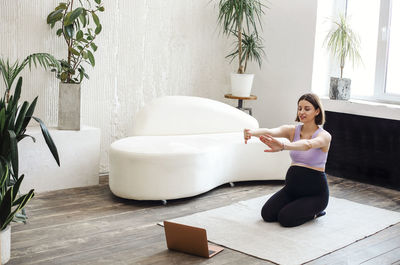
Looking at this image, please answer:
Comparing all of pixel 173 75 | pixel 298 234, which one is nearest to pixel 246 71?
pixel 173 75

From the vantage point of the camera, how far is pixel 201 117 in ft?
16.8

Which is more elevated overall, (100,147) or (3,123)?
(3,123)

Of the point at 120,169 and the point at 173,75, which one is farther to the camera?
the point at 173,75

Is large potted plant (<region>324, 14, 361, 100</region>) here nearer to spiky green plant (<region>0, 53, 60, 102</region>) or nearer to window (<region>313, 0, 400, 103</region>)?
window (<region>313, 0, 400, 103</region>)

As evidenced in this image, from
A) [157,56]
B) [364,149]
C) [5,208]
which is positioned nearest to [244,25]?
[157,56]

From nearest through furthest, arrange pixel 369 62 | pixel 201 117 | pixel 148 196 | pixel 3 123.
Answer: pixel 3 123 < pixel 148 196 < pixel 201 117 < pixel 369 62

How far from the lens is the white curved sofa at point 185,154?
421 cm

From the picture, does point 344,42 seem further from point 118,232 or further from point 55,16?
point 118,232

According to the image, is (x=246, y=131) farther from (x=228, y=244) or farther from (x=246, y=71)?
(x=246, y=71)

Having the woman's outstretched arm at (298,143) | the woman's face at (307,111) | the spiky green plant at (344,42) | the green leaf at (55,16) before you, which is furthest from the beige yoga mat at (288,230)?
the green leaf at (55,16)

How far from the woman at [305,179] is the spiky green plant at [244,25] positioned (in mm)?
2074

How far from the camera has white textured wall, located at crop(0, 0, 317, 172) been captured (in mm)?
4773

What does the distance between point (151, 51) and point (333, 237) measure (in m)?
2.90

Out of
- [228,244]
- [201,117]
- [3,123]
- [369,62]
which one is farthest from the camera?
[369,62]
